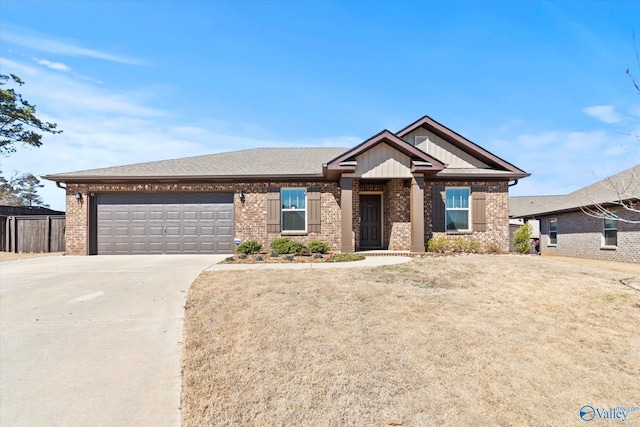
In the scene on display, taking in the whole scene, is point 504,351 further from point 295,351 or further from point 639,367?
point 295,351

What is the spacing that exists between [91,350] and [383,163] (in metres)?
9.97

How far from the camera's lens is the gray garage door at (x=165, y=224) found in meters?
12.9

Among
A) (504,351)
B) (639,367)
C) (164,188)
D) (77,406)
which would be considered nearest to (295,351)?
(77,406)

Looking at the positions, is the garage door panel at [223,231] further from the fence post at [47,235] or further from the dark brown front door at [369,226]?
the fence post at [47,235]

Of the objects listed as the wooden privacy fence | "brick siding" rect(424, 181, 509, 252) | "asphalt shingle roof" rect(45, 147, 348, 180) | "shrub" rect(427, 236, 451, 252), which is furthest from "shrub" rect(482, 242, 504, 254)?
the wooden privacy fence

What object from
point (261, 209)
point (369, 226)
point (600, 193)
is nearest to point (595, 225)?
point (600, 193)

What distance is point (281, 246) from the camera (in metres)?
11.7

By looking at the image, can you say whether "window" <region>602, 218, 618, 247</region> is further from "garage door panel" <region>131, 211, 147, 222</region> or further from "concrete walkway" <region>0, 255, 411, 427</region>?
"garage door panel" <region>131, 211, 147, 222</region>

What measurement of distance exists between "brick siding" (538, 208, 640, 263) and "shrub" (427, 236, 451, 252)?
8.26m

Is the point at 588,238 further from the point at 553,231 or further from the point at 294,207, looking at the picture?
the point at 294,207

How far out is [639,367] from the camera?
12.6 feet

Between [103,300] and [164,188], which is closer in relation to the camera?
[103,300]

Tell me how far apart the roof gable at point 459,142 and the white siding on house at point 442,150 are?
99 mm

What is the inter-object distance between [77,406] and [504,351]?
4.66 meters
